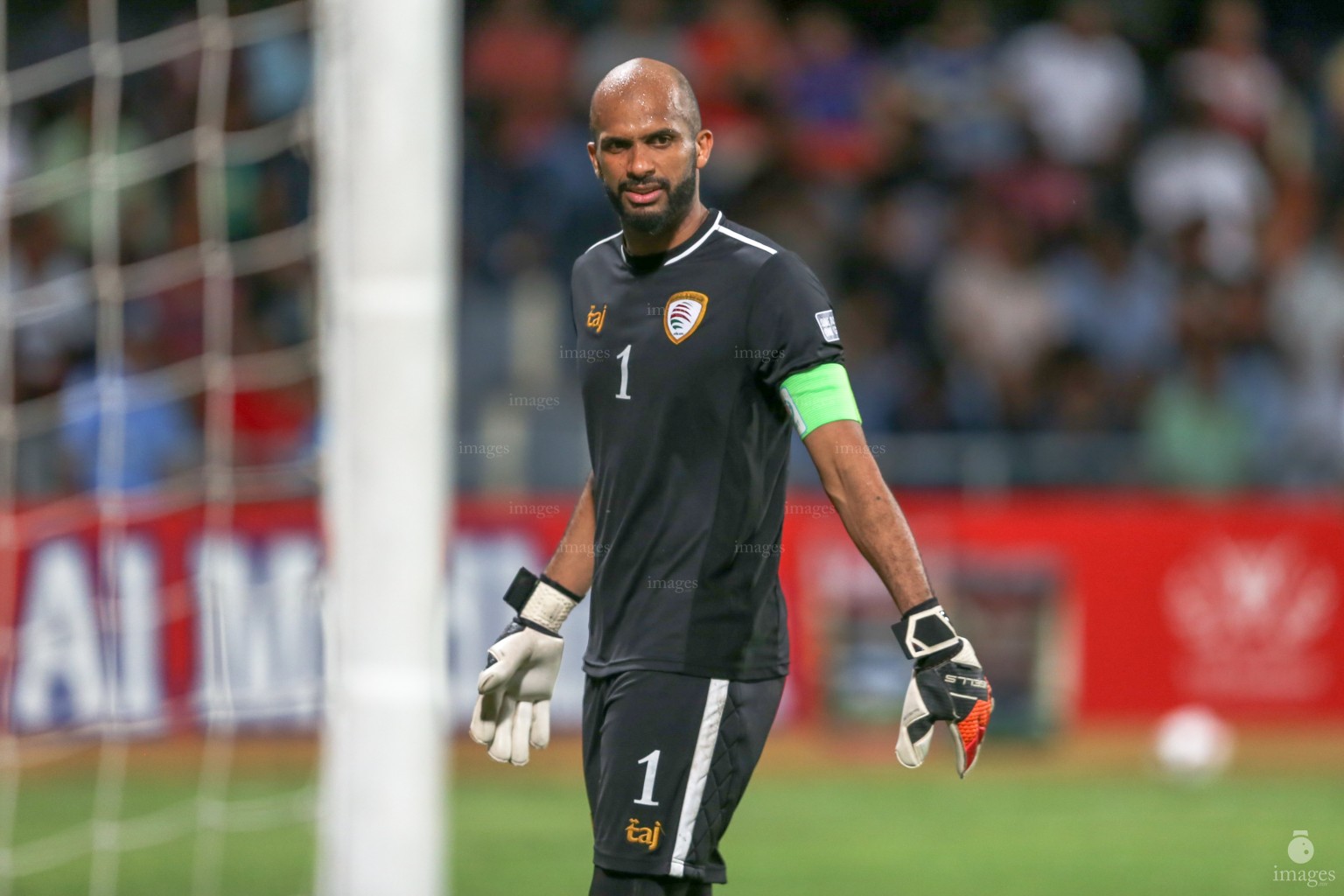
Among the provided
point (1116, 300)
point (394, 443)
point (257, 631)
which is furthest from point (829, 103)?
point (394, 443)

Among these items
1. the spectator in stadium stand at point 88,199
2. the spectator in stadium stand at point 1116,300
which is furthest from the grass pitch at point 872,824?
the spectator in stadium stand at point 88,199

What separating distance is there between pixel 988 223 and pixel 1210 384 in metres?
1.67

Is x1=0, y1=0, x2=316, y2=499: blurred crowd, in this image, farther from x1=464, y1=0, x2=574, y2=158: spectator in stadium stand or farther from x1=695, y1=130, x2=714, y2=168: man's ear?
x1=695, y1=130, x2=714, y2=168: man's ear

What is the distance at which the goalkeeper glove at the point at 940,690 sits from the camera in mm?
3355

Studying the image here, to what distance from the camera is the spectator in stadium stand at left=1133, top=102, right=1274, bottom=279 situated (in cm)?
1139

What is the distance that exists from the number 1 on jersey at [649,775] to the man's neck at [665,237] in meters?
1.00

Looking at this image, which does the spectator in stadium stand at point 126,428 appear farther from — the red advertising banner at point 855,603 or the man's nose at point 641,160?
the man's nose at point 641,160

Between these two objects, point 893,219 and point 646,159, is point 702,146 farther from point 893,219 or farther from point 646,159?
point 893,219

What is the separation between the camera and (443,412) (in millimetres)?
4039

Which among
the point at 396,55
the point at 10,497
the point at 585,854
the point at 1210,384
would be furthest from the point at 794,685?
the point at 396,55

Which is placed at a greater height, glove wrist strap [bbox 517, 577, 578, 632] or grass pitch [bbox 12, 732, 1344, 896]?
glove wrist strap [bbox 517, 577, 578, 632]

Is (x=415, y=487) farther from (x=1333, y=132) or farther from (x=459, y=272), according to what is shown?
(x=1333, y=132)

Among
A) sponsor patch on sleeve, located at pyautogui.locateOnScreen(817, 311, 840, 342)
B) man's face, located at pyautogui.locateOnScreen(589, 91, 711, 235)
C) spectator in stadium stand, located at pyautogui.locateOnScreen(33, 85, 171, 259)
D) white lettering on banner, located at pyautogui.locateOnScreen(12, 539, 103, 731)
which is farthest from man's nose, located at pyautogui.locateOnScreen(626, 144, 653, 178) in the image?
spectator in stadium stand, located at pyautogui.locateOnScreen(33, 85, 171, 259)

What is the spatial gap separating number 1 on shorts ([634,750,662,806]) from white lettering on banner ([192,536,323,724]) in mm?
4737
